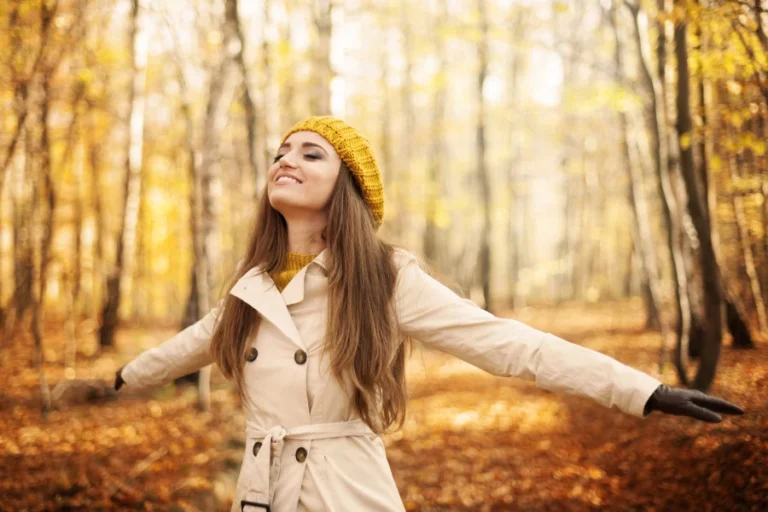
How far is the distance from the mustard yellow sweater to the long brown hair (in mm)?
40

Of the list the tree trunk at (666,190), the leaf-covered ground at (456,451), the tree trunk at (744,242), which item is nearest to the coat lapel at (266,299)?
the leaf-covered ground at (456,451)

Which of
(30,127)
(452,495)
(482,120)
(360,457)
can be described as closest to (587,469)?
(452,495)

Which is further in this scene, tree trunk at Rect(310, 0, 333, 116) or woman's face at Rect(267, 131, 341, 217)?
tree trunk at Rect(310, 0, 333, 116)

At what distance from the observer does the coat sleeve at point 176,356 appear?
2.70 m

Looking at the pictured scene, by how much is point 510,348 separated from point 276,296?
0.92 metres

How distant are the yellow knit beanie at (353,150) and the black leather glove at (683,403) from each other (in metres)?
1.38

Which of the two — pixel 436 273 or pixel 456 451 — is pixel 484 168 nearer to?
pixel 456 451

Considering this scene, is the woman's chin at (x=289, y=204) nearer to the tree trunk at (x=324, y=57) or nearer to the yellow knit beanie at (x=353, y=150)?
the yellow knit beanie at (x=353, y=150)

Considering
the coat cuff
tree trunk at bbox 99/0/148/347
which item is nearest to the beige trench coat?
the coat cuff

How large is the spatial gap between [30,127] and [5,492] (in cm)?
370

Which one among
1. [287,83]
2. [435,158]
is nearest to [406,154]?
[435,158]

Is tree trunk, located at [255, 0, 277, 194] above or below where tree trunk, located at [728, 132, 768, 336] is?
above

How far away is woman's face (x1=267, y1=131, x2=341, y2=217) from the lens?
2.41 meters

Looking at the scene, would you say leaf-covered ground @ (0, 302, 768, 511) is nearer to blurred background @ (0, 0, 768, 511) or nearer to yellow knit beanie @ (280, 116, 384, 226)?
blurred background @ (0, 0, 768, 511)
